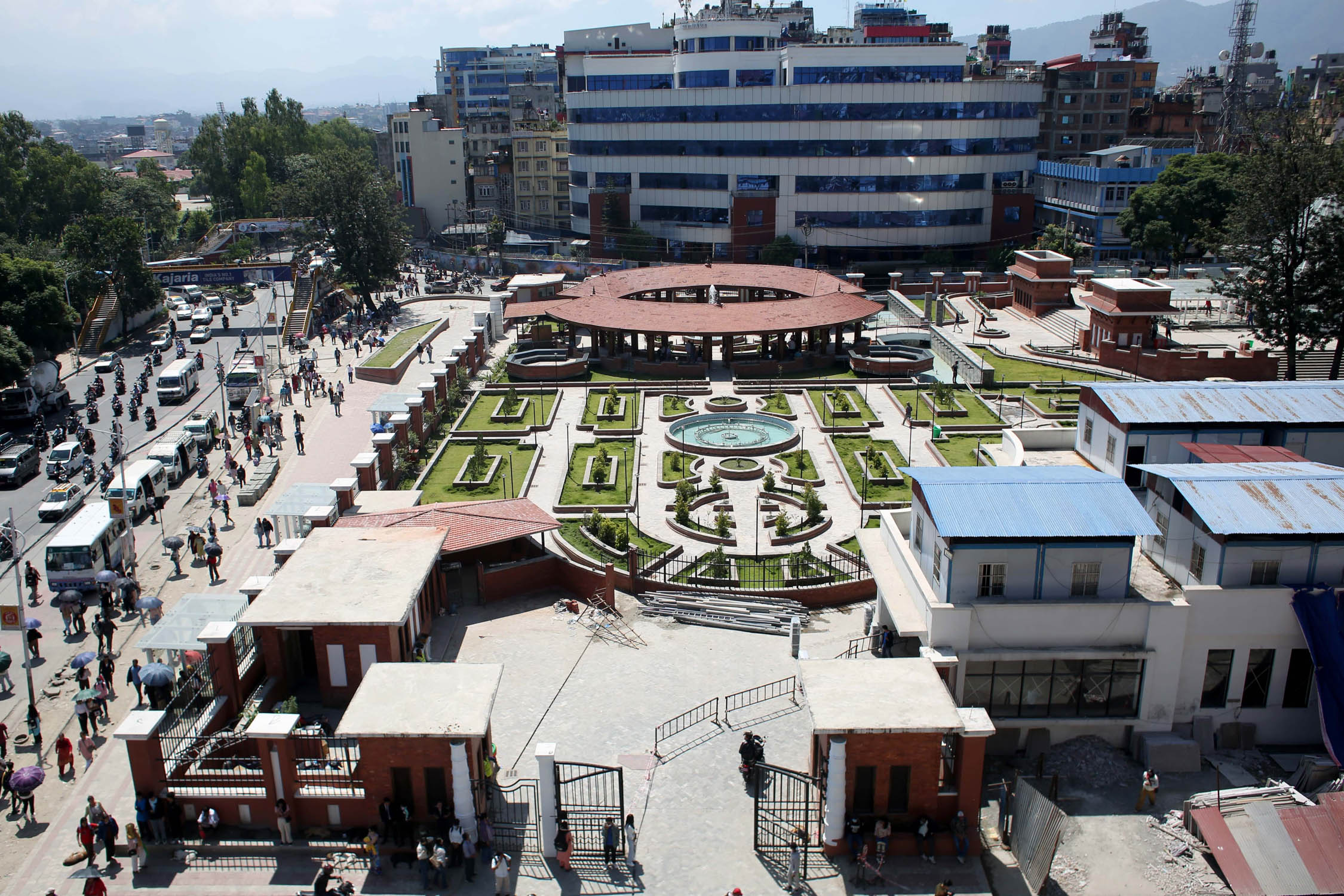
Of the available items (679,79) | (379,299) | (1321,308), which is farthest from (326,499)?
(679,79)

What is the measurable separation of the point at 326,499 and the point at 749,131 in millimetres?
60971

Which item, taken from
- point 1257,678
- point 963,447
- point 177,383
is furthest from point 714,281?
point 1257,678

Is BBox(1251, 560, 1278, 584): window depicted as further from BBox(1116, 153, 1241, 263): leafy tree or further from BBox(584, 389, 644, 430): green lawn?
BBox(1116, 153, 1241, 263): leafy tree

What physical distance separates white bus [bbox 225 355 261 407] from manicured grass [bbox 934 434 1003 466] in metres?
33.7

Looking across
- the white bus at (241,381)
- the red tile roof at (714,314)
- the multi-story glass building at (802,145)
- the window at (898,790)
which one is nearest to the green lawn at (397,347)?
the white bus at (241,381)

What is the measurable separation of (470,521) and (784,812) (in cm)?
1387

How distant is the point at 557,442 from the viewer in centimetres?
4300

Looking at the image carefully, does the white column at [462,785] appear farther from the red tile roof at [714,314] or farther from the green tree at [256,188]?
the green tree at [256,188]

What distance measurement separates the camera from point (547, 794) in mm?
18953

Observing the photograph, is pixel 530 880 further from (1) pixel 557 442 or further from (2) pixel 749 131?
(2) pixel 749 131

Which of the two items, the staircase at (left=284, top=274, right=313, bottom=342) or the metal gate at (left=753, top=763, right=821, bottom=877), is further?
the staircase at (left=284, top=274, right=313, bottom=342)

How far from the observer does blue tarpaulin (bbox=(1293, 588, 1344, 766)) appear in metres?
21.7

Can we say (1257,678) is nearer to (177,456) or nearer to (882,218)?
(177,456)

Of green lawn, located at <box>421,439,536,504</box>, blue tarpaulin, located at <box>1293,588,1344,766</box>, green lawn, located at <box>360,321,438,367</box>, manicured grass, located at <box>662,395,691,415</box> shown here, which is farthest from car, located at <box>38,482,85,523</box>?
blue tarpaulin, located at <box>1293,588,1344,766</box>
